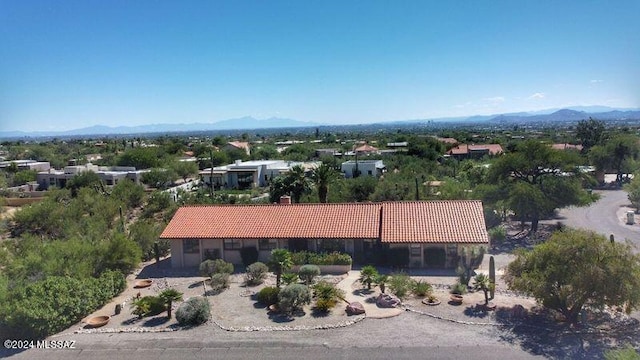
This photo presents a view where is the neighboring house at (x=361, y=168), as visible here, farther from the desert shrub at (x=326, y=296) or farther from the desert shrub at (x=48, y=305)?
the desert shrub at (x=48, y=305)

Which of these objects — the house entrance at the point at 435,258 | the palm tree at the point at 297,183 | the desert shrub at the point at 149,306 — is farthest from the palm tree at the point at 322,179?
the desert shrub at the point at 149,306

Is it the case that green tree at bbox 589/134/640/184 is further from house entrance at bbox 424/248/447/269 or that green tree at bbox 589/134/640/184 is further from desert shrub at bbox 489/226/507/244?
house entrance at bbox 424/248/447/269

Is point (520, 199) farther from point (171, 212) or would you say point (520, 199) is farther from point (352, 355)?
point (171, 212)

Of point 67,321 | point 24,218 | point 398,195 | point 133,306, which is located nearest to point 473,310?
point 133,306

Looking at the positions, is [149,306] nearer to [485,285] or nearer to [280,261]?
[280,261]

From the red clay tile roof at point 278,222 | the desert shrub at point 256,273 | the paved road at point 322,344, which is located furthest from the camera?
the red clay tile roof at point 278,222

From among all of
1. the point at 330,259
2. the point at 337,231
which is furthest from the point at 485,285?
the point at 337,231

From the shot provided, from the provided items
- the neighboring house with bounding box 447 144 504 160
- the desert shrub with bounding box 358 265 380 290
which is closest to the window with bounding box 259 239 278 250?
the desert shrub with bounding box 358 265 380 290
